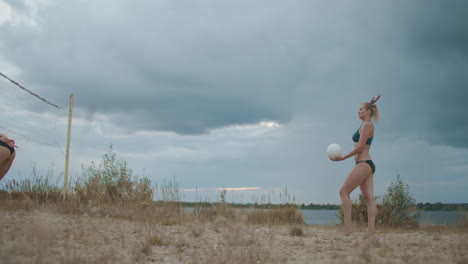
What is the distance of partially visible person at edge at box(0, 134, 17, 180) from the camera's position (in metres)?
5.68

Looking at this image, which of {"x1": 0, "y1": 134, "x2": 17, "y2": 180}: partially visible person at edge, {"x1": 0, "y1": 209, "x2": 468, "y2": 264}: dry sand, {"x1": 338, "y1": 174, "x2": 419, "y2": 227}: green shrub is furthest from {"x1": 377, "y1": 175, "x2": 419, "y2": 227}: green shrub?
{"x1": 0, "y1": 134, "x2": 17, "y2": 180}: partially visible person at edge

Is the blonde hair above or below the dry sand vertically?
above

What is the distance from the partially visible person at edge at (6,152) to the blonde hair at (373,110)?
6085 millimetres

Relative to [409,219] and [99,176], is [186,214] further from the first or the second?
[409,219]

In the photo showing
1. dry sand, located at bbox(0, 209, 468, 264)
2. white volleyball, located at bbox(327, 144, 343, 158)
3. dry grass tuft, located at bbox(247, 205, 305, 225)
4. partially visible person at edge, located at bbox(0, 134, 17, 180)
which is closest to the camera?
dry sand, located at bbox(0, 209, 468, 264)

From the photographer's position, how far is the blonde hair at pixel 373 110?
6324mm

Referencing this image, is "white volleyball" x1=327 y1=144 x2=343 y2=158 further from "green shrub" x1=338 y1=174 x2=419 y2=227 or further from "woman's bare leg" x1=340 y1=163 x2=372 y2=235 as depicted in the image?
"green shrub" x1=338 y1=174 x2=419 y2=227

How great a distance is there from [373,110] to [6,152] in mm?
6276


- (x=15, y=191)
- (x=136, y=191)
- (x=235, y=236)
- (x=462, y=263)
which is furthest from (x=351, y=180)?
(x=15, y=191)

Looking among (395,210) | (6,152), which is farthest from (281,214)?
(6,152)

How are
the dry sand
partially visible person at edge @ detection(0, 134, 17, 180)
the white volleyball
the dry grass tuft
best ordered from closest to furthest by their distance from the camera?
1. the dry sand
2. partially visible person at edge @ detection(0, 134, 17, 180)
3. the white volleyball
4. the dry grass tuft

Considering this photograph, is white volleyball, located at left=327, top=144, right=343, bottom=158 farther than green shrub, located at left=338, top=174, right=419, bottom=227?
No

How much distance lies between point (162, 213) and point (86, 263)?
6.09m

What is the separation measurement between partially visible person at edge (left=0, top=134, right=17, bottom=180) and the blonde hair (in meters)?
6.09
